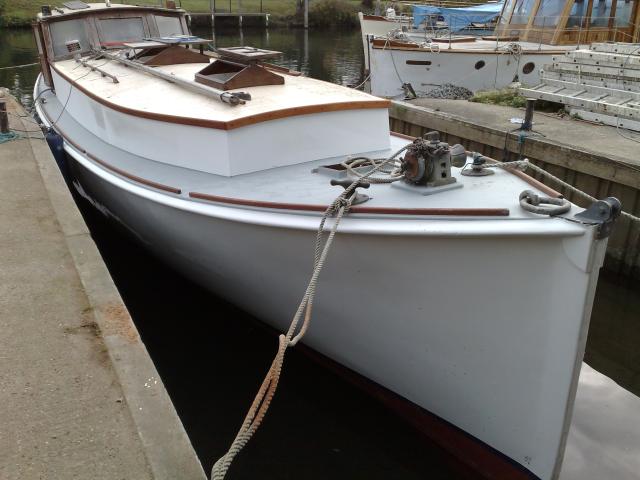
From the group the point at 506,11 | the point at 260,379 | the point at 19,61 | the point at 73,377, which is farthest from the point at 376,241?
the point at 19,61

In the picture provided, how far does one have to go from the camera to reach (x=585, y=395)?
5.67 m

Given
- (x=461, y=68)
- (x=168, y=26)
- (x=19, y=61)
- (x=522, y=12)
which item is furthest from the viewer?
(x=19, y=61)

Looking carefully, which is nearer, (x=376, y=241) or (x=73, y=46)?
(x=376, y=241)

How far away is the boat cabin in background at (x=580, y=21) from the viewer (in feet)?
48.6

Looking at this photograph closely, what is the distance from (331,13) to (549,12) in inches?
1115

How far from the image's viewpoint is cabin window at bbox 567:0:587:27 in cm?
1487

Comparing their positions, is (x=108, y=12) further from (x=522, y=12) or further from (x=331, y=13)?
(x=331, y=13)

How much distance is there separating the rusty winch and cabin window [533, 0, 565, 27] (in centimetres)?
1325

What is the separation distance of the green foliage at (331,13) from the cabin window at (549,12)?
27.6 meters

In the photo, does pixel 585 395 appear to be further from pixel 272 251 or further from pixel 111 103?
pixel 111 103

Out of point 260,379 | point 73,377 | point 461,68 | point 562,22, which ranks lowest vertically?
point 260,379

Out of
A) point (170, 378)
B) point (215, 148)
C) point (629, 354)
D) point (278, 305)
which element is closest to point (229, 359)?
point (170, 378)

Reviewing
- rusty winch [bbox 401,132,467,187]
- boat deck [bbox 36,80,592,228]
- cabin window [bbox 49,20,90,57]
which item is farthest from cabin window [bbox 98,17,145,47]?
rusty winch [bbox 401,132,467,187]

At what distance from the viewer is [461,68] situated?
15227mm
